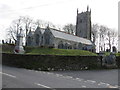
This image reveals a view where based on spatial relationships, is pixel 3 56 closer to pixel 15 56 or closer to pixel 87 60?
pixel 15 56

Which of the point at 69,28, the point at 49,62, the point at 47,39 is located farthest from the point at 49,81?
the point at 69,28

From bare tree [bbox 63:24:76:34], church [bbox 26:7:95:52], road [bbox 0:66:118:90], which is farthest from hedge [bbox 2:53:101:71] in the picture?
bare tree [bbox 63:24:76:34]

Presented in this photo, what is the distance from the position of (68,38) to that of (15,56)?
4200cm

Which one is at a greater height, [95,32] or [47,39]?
[95,32]

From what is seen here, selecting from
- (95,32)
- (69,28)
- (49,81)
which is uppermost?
(69,28)

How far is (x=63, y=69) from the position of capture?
1586cm

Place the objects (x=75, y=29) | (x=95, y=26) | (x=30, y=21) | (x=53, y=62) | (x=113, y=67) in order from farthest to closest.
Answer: (x=75, y=29)
(x=95, y=26)
(x=30, y=21)
(x=113, y=67)
(x=53, y=62)

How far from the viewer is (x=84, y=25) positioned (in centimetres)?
8088

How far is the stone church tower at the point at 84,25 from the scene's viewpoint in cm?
7988

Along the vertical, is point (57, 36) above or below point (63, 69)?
above

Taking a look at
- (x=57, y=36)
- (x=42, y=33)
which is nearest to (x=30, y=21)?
(x=42, y=33)

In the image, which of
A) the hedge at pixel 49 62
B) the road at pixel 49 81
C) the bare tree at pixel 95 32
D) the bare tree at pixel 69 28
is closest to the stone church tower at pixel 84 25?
the bare tree at pixel 95 32

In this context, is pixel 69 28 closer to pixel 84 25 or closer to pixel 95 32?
pixel 84 25

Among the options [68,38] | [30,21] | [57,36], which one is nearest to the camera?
[57,36]
